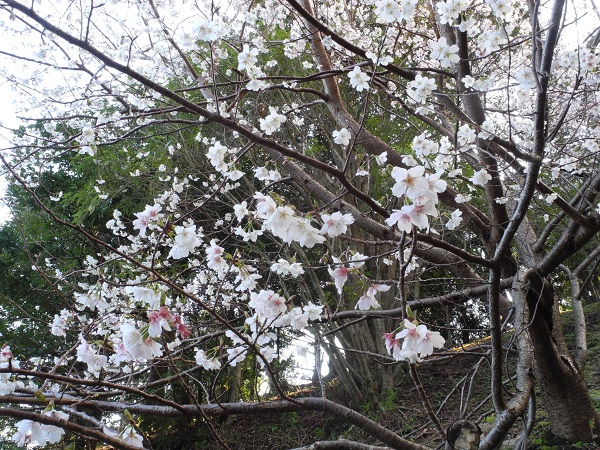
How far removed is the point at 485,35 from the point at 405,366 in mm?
4445

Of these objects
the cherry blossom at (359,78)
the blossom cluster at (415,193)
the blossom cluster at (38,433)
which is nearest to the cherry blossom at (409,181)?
the blossom cluster at (415,193)

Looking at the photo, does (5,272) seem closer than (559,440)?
No

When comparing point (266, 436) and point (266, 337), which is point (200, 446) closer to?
point (266, 436)

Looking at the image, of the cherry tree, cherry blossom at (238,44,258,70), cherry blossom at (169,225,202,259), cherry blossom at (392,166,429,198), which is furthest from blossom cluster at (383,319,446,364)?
cherry blossom at (238,44,258,70)

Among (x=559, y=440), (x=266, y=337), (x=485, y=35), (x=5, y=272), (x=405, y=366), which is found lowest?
(x=559, y=440)

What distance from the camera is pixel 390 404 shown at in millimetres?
4926

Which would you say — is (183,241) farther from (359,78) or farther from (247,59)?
(359,78)

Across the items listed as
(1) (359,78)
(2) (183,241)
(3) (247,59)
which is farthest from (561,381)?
(3) (247,59)

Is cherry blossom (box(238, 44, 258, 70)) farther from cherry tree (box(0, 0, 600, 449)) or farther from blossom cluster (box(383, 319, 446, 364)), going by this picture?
blossom cluster (box(383, 319, 446, 364))

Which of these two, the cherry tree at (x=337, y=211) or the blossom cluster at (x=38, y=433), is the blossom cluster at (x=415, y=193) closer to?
the cherry tree at (x=337, y=211)

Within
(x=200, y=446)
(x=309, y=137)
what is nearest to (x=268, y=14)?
(x=309, y=137)

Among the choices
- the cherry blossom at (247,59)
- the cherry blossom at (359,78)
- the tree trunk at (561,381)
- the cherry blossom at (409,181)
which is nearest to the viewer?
the cherry blossom at (409,181)

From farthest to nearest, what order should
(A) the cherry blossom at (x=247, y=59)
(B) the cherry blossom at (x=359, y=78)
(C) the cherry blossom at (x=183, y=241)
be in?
1. (B) the cherry blossom at (x=359, y=78)
2. (A) the cherry blossom at (x=247, y=59)
3. (C) the cherry blossom at (x=183, y=241)

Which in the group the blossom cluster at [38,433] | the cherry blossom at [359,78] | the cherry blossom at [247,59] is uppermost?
the cherry blossom at [359,78]
